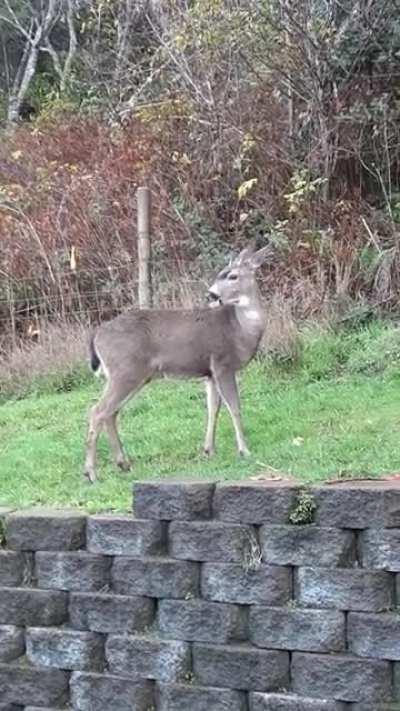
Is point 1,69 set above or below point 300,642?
above

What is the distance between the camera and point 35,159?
52.8 feet

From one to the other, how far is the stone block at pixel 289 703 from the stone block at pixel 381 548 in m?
0.61

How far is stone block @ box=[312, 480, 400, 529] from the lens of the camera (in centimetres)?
466

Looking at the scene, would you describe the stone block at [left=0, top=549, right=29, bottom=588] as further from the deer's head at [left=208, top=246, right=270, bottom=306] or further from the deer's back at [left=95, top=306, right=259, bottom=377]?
the deer's head at [left=208, top=246, right=270, bottom=306]

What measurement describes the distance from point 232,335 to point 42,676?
3.44 m

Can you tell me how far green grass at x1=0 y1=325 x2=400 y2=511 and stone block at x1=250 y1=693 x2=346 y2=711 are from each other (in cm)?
101

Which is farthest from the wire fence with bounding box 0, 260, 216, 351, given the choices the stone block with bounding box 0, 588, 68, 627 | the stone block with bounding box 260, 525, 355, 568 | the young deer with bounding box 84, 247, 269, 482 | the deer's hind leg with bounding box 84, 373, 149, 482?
the stone block with bounding box 260, 525, 355, 568

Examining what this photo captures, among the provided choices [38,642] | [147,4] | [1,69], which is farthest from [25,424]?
[1,69]

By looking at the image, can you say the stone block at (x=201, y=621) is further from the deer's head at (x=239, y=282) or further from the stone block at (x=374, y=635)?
the deer's head at (x=239, y=282)

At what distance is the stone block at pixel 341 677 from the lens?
15.2ft

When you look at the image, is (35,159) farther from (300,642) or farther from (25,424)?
(300,642)

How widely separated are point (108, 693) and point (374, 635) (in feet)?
4.41

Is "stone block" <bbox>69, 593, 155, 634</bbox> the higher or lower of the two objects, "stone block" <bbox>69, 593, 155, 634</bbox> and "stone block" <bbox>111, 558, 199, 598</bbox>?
the lower

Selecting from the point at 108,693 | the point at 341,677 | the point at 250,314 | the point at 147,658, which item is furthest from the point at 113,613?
the point at 250,314
